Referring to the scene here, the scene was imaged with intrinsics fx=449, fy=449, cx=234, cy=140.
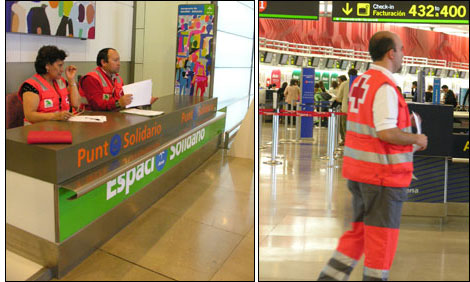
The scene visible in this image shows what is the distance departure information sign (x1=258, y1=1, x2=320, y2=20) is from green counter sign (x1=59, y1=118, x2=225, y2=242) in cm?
116

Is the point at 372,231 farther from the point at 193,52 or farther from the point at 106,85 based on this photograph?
the point at 193,52

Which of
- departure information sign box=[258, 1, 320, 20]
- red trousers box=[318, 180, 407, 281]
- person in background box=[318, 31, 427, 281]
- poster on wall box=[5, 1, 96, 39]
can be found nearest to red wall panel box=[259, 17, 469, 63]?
departure information sign box=[258, 1, 320, 20]

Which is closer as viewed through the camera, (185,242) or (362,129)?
(362,129)

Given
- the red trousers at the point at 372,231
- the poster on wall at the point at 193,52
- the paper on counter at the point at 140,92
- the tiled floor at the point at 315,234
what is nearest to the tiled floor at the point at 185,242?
the tiled floor at the point at 315,234

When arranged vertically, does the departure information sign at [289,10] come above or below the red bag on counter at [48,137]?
above

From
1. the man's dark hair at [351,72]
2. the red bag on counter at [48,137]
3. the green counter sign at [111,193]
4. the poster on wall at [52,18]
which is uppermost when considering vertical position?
the poster on wall at [52,18]

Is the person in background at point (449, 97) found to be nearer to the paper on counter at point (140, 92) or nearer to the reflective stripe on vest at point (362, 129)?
the reflective stripe on vest at point (362, 129)

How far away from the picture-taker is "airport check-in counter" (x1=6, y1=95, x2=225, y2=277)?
1.93m

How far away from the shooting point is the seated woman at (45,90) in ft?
7.36

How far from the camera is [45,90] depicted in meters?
2.31

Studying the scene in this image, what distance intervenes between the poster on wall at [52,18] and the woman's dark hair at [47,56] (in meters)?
1.13

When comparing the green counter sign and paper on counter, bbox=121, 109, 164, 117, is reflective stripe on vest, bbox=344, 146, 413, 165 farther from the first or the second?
paper on counter, bbox=121, 109, 164, 117

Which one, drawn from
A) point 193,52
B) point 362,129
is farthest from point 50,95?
point 193,52

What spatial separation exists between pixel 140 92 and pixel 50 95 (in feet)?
2.53
